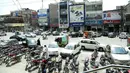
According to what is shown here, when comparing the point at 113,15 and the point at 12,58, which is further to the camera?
the point at 113,15

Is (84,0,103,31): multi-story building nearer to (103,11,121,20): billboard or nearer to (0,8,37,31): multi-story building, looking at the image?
(103,11,121,20): billboard

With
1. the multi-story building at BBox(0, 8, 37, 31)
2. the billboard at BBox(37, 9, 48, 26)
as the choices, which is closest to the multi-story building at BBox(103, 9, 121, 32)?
the billboard at BBox(37, 9, 48, 26)

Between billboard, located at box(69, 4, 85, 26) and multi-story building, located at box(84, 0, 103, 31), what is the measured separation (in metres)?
1.75

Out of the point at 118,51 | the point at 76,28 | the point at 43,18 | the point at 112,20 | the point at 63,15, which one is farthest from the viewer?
the point at 43,18

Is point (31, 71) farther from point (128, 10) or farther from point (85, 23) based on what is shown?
point (85, 23)

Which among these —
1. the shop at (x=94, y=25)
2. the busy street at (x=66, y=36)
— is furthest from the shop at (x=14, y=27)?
the shop at (x=94, y=25)

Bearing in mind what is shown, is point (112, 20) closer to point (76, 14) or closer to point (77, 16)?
point (77, 16)

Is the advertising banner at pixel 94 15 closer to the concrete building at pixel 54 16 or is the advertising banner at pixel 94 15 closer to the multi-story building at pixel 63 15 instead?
the multi-story building at pixel 63 15

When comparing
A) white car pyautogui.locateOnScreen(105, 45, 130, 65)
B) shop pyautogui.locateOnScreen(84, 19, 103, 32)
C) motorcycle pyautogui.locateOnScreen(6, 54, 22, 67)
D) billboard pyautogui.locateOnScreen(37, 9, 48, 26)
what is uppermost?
billboard pyautogui.locateOnScreen(37, 9, 48, 26)

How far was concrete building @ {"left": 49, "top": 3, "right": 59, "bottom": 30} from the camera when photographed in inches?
2813

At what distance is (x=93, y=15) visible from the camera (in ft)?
202

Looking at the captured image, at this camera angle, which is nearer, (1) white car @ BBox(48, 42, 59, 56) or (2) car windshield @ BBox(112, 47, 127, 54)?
(2) car windshield @ BBox(112, 47, 127, 54)

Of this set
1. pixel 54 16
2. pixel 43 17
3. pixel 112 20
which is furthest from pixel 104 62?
pixel 43 17

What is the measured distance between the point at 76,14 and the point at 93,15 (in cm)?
613
